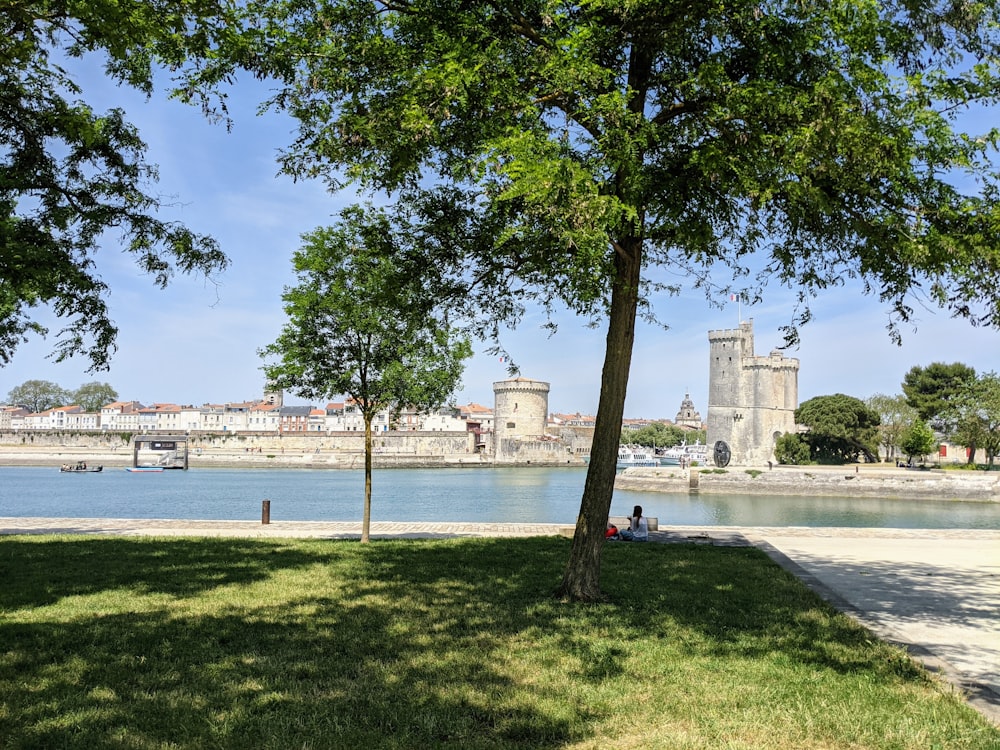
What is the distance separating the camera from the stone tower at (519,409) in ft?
369

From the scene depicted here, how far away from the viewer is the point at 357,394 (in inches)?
623

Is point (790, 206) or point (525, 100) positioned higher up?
point (525, 100)

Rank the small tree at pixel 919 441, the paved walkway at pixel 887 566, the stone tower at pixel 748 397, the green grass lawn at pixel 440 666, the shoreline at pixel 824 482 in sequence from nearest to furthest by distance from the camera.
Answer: the green grass lawn at pixel 440 666 < the paved walkway at pixel 887 566 < the shoreline at pixel 824 482 < the small tree at pixel 919 441 < the stone tower at pixel 748 397

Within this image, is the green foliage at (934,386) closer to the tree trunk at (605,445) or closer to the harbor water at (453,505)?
the harbor water at (453,505)

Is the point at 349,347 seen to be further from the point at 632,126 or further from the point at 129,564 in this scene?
the point at 632,126

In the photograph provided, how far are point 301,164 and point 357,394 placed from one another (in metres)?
7.66

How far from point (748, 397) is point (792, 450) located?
7.15 meters

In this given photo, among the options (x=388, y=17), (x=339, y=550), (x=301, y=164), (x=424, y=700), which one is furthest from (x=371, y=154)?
(x=339, y=550)

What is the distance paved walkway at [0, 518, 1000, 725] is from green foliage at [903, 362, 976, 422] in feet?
243

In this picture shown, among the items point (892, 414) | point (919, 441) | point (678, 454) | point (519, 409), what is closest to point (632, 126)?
point (919, 441)

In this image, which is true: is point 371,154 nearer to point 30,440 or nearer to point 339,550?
point 339,550

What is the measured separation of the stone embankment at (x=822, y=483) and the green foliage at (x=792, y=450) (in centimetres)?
1984

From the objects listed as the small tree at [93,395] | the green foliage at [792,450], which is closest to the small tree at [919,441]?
the green foliage at [792,450]

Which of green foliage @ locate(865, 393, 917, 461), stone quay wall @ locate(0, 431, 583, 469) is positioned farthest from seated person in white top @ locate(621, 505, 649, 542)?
stone quay wall @ locate(0, 431, 583, 469)
